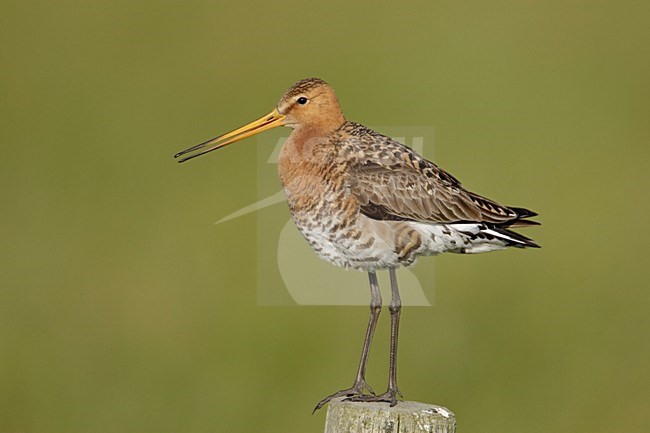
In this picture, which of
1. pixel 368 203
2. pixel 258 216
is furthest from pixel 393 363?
pixel 258 216

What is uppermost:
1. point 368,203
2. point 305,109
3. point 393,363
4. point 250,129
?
point 305,109

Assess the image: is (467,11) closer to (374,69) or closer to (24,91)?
(374,69)

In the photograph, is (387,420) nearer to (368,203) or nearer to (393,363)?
(393,363)

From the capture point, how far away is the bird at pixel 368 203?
6.81m

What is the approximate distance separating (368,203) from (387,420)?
1.62m

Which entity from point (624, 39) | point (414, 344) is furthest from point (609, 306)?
point (624, 39)

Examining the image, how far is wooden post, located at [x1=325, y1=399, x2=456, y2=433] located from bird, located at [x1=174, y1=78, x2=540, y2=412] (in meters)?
1.13

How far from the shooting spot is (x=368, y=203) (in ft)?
22.5

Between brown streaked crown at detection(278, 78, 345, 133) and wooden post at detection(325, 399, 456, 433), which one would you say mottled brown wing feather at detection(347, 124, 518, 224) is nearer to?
brown streaked crown at detection(278, 78, 345, 133)

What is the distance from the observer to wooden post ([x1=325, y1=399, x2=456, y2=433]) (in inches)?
216

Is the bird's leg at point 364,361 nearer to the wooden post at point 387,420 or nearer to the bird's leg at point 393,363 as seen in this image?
the bird's leg at point 393,363

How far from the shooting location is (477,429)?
1130cm

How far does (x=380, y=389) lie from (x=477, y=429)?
2.89 ft

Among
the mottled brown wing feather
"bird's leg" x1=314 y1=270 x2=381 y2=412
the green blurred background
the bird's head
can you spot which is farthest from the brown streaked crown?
the green blurred background
